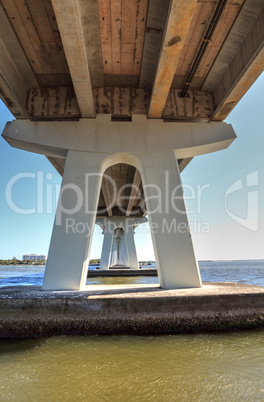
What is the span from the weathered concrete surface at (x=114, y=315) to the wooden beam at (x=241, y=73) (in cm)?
537

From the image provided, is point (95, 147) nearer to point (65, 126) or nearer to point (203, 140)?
point (65, 126)

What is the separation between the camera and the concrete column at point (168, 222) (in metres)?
7.56

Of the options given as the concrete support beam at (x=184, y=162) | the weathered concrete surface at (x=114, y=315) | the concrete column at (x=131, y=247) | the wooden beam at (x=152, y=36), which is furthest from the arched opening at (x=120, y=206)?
the weathered concrete surface at (x=114, y=315)

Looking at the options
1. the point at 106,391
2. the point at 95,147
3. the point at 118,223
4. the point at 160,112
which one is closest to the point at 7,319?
the point at 106,391

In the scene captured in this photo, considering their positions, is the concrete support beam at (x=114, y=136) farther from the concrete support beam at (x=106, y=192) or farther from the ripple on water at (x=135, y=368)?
the concrete support beam at (x=106, y=192)

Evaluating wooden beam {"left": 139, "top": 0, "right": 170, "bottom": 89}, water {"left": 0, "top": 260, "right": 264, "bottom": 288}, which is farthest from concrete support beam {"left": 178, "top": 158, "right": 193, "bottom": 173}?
water {"left": 0, "top": 260, "right": 264, "bottom": 288}

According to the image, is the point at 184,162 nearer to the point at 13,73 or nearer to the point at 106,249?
the point at 13,73

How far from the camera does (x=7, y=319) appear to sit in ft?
17.1

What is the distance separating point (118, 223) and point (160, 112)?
71.2 ft

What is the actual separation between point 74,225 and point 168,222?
106 inches

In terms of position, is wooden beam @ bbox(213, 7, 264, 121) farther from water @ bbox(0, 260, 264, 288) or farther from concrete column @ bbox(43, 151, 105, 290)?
water @ bbox(0, 260, 264, 288)

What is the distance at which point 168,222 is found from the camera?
802 centimetres

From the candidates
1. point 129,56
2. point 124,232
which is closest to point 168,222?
point 129,56

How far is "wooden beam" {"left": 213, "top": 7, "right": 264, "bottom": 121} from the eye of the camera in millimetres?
6051
